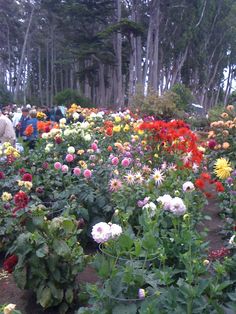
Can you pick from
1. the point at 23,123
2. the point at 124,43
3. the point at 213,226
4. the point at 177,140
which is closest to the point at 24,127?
the point at 23,123

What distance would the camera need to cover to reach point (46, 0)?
1444 inches

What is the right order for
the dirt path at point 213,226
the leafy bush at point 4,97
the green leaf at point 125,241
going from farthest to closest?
the leafy bush at point 4,97, the dirt path at point 213,226, the green leaf at point 125,241

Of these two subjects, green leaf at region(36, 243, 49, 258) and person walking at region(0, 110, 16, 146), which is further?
person walking at region(0, 110, 16, 146)

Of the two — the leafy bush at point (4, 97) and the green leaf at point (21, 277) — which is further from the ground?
the green leaf at point (21, 277)

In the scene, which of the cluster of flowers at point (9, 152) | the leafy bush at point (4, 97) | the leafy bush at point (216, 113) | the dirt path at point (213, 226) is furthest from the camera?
the leafy bush at point (4, 97)

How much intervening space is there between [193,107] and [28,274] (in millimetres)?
20664

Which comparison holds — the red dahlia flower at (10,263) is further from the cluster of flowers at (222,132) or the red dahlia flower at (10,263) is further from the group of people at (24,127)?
the cluster of flowers at (222,132)

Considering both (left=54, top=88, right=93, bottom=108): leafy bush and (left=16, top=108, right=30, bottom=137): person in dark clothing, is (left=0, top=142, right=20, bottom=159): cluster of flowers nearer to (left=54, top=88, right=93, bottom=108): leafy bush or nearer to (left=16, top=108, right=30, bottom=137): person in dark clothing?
(left=16, top=108, right=30, bottom=137): person in dark clothing

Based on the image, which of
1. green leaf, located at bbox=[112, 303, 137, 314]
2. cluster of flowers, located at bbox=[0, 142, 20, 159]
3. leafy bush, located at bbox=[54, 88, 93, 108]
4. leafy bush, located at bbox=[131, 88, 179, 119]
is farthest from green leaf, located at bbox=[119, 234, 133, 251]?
leafy bush, located at bbox=[54, 88, 93, 108]

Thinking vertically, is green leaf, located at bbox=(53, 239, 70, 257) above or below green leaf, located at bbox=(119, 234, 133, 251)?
below

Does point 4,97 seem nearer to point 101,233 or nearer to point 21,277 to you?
point 21,277

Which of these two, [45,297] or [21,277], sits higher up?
[21,277]

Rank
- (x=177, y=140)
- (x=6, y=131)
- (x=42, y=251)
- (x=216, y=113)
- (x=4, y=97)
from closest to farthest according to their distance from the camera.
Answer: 1. (x=42, y=251)
2. (x=177, y=140)
3. (x=6, y=131)
4. (x=216, y=113)
5. (x=4, y=97)

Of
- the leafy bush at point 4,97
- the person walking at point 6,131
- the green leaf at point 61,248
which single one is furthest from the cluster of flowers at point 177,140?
the leafy bush at point 4,97
